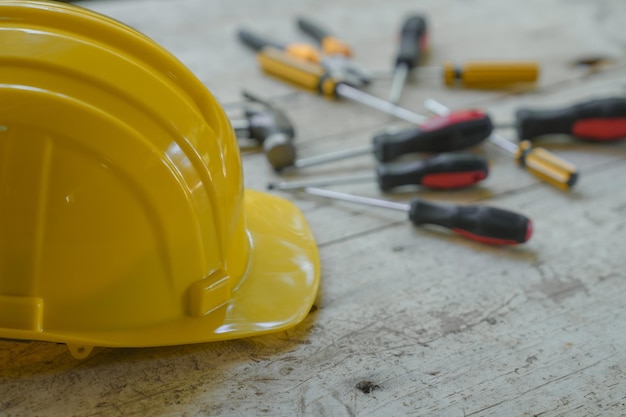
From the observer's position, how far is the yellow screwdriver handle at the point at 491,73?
1570 millimetres

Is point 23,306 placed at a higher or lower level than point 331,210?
higher

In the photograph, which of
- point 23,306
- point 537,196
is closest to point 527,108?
point 537,196

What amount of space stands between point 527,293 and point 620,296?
127mm

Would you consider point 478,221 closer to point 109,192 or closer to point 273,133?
point 273,133

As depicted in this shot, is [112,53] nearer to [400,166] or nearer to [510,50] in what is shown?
[400,166]

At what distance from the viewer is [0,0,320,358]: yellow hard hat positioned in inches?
30.3

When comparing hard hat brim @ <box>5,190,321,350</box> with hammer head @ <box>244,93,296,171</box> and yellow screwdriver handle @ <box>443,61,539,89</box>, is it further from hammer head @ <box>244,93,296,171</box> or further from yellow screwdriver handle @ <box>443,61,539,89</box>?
yellow screwdriver handle @ <box>443,61,539,89</box>

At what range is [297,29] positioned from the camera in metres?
1.81

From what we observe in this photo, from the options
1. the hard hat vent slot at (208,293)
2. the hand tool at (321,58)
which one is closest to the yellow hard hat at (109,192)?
the hard hat vent slot at (208,293)

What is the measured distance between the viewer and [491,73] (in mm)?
1571

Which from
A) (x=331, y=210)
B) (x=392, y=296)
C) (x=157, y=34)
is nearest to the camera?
(x=392, y=296)

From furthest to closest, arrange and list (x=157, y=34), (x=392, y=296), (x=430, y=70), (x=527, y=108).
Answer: (x=157, y=34), (x=430, y=70), (x=527, y=108), (x=392, y=296)

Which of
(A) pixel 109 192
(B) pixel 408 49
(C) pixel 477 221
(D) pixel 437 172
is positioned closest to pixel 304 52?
(B) pixel 408 49

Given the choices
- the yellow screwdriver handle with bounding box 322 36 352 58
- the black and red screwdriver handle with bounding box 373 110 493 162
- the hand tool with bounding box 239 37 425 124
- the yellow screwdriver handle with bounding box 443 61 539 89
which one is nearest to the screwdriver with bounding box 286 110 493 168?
the black and red screwdriver handle with bounding box 373 110 493 162
